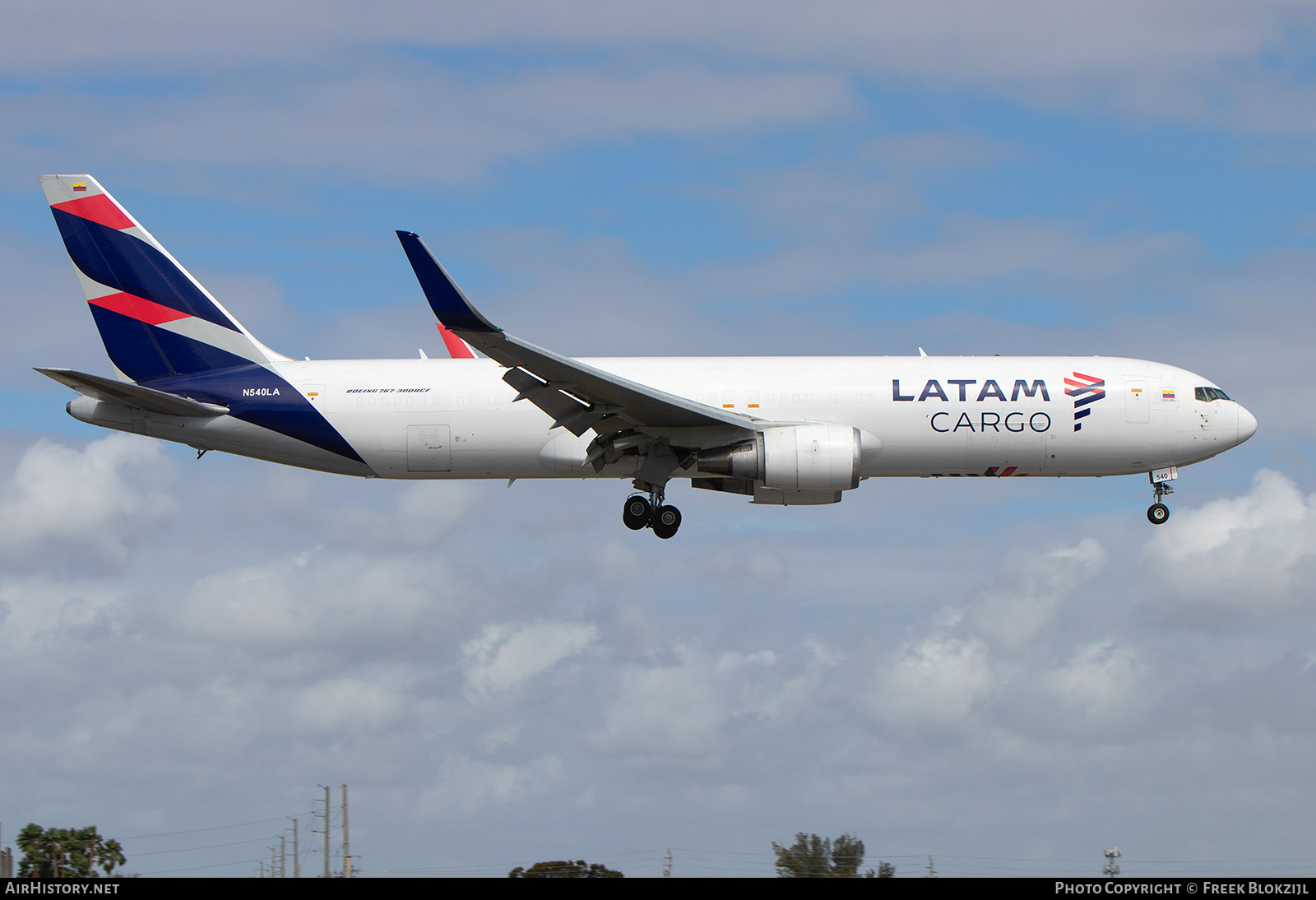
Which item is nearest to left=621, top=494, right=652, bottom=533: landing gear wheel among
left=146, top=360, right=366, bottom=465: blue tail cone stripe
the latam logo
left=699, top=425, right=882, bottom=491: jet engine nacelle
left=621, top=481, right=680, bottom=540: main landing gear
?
left=621, top=481, right=680, bottom=540: main landing gear

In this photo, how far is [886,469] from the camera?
3231 cm

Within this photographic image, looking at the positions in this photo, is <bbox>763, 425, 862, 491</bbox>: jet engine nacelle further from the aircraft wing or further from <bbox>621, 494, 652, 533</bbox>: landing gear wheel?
<bbox>621, 494, 652, 533</bbox>: landing gear wheel

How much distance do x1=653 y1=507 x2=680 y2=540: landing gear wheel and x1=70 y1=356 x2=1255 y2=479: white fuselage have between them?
1.02 meters

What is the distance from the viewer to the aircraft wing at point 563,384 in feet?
85.8

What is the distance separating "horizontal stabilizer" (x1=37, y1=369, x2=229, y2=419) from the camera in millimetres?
31000

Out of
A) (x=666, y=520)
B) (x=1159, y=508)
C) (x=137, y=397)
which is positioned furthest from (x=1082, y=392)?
(x=137, y=397)

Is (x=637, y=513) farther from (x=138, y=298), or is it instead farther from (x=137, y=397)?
(x=138, y=298)

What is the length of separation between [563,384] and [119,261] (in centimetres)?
1412

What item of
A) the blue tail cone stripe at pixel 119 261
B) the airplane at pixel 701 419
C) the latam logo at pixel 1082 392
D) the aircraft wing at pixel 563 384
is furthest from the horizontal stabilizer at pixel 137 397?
the latam logo at pixel 1082 392

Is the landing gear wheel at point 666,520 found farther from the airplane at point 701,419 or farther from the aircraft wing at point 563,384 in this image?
the aircraft wing at point 563,384

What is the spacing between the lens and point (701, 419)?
30.4 m

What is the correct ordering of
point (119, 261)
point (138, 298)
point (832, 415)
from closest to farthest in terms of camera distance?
point (832, 415) → point (138, 298) → point (119, 261)

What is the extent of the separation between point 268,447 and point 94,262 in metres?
7.63
